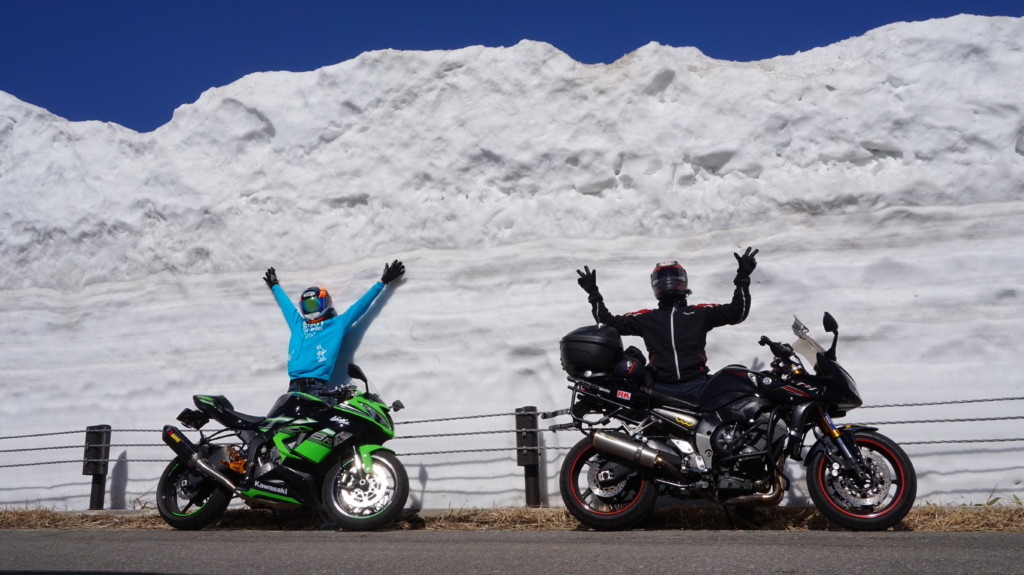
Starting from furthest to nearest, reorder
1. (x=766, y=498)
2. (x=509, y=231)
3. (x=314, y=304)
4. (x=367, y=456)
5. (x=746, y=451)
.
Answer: (x=509, y=231)
(x=314, y=304)
(x=367, y=456)
(x=746, y=451)
(x=766, y=498)

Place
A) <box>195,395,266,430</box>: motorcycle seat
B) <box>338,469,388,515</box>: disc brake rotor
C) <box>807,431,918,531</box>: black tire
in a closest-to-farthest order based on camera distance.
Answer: <box>807,431,918,531</box>: black tire, <box>338,469,388,515</box>: disc brake rotor, <box>195,395,266,430</box>: motorcycle seat

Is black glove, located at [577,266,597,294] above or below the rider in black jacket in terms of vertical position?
above

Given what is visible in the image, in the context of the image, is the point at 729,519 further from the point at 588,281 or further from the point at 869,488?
the point at 588,281

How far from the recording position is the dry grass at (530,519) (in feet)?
16.4

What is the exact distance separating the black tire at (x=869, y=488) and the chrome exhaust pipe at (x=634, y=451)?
0.75m

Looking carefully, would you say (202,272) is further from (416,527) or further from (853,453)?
(853,453)

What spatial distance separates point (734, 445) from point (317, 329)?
347cm

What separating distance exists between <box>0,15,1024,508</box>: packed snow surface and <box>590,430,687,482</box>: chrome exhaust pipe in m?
1.30

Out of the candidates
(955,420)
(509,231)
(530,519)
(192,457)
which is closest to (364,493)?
(530,519)

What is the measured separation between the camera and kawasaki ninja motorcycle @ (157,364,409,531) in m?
5.38

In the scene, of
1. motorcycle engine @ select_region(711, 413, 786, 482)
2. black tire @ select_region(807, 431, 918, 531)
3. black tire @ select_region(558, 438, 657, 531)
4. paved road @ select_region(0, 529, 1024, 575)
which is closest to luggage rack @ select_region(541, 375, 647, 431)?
black tire @ select_region(558, 438, 657, 531)

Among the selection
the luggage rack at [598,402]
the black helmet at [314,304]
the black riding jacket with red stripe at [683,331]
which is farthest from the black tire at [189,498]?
the black riding jacket with red stripe at [683,331]

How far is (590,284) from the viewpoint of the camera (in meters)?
6.34

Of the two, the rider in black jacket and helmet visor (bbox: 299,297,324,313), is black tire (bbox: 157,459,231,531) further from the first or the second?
the rider in black jacket
